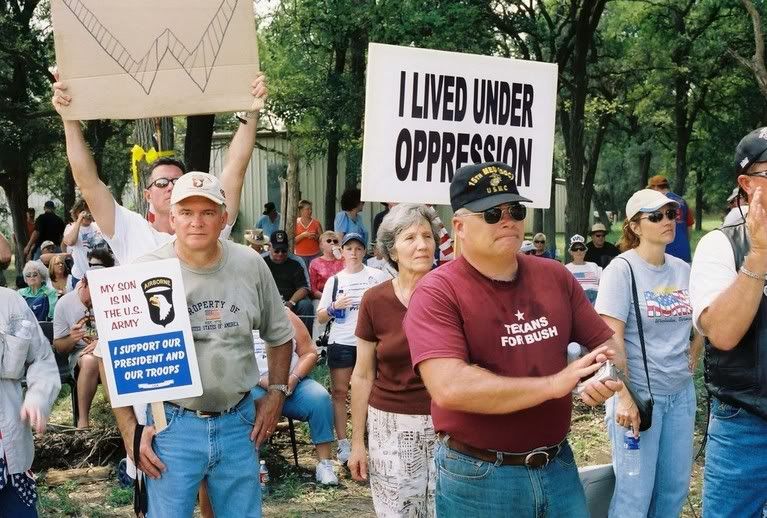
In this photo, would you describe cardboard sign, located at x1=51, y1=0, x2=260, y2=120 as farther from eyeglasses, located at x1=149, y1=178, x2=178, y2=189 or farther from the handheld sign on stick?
the handheld sign on stick

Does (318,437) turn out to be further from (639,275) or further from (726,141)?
(726,141)

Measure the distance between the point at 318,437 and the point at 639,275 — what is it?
3.19m

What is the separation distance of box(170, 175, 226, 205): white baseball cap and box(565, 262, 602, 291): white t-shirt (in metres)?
9.84

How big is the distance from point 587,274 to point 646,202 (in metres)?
8.73

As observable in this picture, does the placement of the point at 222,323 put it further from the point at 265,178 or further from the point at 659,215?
the point at 265,178

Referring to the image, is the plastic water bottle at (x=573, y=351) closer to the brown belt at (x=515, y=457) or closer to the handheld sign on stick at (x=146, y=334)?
the brown belt at (x=515, y=457)

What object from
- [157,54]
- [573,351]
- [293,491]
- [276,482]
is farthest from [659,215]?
[276,482]

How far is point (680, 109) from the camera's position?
31469mm

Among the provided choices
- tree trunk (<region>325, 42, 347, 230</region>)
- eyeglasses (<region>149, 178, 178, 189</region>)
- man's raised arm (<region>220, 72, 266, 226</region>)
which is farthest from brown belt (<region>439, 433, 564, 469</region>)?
tree trunk (<region>325, 42, 347, 230</region>)

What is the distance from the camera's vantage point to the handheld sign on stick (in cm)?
356

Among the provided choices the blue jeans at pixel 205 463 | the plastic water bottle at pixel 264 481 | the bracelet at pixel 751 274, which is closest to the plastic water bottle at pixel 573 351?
the bracelet at pixel 751 274

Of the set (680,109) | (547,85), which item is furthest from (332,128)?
(680,109)

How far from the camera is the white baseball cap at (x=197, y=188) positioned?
11.7ft

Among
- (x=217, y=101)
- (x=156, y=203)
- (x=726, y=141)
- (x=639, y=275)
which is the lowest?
(x=639, y=275)
